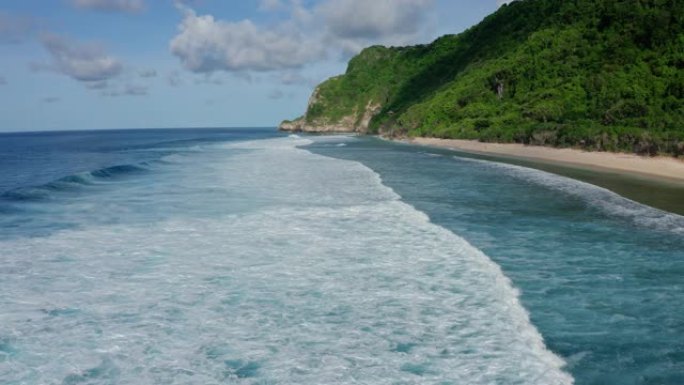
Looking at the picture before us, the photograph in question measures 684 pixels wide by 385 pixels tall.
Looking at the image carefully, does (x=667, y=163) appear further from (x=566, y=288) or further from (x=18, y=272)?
(x=18, y=272)

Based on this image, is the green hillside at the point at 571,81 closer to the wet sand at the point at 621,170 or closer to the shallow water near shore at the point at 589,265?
the wet sand at the point at 621,170

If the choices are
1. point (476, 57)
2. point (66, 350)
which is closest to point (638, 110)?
point (66, 350)

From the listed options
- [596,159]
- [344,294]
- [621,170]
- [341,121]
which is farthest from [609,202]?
[341,121]

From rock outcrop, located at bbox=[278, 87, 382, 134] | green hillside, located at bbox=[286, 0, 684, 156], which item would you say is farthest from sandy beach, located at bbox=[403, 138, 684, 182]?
rock outcrop, located at bbox=[278, 87, 382, 134]

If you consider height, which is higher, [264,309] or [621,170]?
[621,170]

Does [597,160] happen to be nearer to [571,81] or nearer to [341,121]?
[571,81]

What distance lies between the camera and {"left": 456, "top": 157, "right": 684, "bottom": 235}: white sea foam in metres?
17.7

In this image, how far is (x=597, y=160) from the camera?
42.2m

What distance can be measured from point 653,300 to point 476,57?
120 m

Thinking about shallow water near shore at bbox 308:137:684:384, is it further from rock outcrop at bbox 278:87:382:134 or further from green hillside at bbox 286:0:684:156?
rock outcrop at bbox 278:87:382:134

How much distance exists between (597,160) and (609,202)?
2159cm

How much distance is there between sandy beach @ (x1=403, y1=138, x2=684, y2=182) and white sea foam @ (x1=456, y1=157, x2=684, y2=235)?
5.65m

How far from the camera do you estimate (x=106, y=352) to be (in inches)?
313

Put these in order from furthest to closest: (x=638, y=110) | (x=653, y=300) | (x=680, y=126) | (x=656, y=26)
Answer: (x=656, y=26) → (x=638, y=110) → (x=680, y=126) → (x=653, y=300)
